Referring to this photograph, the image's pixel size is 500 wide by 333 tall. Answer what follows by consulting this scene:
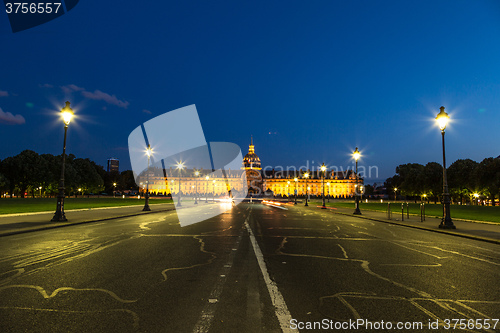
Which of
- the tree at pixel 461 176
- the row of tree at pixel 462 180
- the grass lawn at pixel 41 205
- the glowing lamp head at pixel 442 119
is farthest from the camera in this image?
the tree at pixel 461 176

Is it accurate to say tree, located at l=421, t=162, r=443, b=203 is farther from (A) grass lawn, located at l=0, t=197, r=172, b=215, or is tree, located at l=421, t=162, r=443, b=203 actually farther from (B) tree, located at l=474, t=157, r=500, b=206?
(A) grass lawn, located at l=0, t=197, r=172, b=215

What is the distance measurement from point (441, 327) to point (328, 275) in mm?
2840

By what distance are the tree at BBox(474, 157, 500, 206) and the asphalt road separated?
62.7 meters

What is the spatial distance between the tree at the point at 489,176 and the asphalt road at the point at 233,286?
62747mm

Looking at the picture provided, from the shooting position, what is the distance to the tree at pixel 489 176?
201ft

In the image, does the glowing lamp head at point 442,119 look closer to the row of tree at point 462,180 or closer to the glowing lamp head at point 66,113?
the glowing lamp head at point 66,113

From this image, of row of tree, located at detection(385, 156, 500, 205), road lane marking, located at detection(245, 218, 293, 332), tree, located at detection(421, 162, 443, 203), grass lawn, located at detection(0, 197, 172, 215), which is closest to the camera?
road lane marking, located at detection(245, 218, 293, 332)

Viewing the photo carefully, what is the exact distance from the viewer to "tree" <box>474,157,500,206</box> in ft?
201

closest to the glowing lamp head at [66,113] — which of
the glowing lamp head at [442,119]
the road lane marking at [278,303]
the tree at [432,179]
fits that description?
the road lane marking at [278,303]

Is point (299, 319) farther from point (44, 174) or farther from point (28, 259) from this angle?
point (44, 174)

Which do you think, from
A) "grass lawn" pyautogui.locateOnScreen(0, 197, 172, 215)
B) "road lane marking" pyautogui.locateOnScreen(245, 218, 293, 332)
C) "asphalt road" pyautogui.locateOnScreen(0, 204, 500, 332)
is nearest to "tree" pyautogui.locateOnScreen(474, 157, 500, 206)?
"asphalt road" pyautogui.locateOnScreen(0, 204, 500, 332)

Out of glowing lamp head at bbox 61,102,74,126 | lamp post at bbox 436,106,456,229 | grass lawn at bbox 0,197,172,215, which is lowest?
grass lawn at bbox 0,197,172,215

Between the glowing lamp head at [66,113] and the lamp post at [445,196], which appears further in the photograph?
the glowing lamp head at [66,113]

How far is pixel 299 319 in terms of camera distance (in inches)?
183
